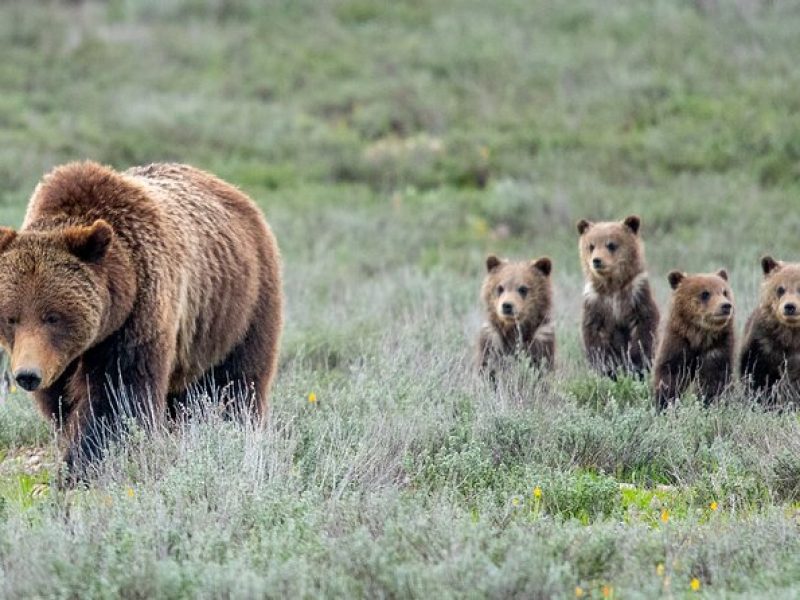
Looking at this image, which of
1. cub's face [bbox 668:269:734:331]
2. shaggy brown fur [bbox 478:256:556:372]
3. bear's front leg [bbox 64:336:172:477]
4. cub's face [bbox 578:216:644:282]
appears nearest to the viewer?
bear's front leg [bbox 64:336:172:477]

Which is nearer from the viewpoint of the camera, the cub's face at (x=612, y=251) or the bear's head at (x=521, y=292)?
A: the bear's head at (x=521, y=292)

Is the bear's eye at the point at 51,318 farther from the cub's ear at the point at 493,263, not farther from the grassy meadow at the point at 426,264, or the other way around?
the cub's ear at the point at 493,263

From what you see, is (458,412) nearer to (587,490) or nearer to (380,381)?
(380,381)

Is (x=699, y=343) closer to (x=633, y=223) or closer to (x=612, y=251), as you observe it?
(x=612, y=251)

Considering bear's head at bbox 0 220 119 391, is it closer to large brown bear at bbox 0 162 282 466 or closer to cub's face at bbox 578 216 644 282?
large brown bear at bbox 0 162 282 466

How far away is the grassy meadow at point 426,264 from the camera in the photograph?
4824mm

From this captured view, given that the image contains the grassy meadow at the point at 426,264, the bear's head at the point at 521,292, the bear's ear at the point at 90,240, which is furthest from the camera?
the bear's head at the point at 521,292

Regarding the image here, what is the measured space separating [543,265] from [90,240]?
4.23m

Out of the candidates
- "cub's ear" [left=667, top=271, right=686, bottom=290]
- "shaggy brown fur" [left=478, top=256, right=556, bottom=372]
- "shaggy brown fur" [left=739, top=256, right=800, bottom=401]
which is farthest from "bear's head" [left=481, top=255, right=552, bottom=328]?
"shaggy brown fur" [left=739, top=256, right=800, bottom=401]

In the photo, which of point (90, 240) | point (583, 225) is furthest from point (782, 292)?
point (90, 240)

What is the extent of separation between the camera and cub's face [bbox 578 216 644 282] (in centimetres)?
935

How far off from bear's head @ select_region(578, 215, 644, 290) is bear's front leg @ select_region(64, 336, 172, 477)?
403cm

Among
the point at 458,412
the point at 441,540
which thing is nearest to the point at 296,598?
the point at 441,540

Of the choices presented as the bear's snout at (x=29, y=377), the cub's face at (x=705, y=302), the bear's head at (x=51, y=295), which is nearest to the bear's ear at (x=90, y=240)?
the bear's head at (x=51, y=295)
